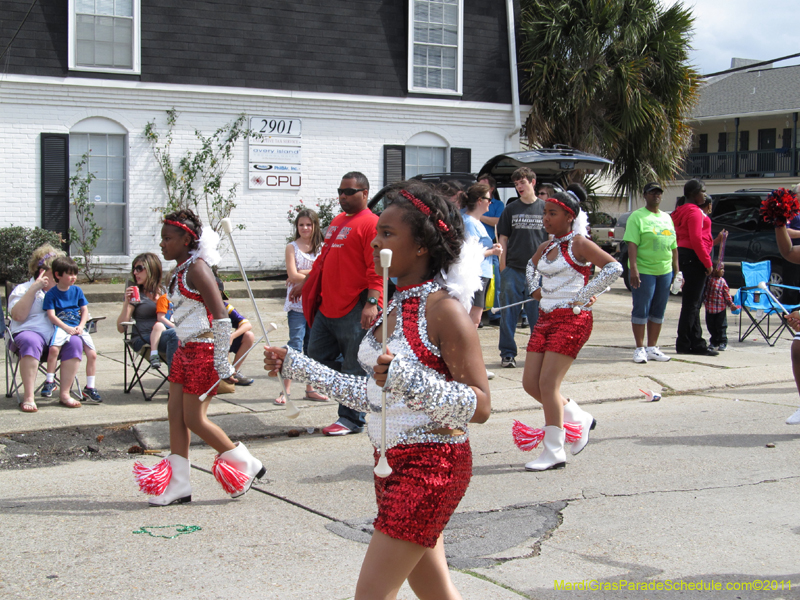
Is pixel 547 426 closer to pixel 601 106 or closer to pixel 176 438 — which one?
pixel 176 438

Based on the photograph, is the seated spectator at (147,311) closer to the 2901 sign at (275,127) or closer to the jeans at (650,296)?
the jeans at (650,296)

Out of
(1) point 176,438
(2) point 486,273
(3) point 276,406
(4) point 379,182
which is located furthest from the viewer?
(4) point 379,182

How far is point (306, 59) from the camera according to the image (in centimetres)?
1586

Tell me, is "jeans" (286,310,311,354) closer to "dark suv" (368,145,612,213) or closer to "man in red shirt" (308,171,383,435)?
"man in red shirt" (308,171,383,435)

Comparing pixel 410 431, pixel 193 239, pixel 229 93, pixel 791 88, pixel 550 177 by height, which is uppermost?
pixel 791 88

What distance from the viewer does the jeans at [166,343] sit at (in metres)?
7.19

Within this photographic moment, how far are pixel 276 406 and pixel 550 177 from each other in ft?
26.3

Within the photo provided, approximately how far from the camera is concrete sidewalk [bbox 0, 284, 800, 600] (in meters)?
3.72

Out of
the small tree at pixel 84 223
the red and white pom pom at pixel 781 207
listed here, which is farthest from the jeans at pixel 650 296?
the small tree at pixel 84 223

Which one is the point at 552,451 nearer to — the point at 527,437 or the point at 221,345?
the point at 527,437

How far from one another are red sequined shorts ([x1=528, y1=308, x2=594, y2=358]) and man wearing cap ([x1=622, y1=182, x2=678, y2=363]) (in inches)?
157

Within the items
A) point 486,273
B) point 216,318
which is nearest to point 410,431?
point 216,318

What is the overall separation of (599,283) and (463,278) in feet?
9.39

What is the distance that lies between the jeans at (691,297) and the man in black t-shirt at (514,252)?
6.86 ft
